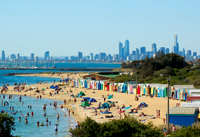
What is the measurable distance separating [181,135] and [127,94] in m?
30.3

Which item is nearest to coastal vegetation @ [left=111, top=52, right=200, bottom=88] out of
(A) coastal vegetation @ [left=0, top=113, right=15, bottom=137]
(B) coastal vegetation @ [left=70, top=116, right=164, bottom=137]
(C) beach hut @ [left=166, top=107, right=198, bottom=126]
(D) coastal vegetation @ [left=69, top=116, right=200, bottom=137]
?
(C) beach hut @ [left=166, top=107, right=198, bottom=126]

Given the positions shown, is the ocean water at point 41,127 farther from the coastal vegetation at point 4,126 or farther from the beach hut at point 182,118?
the coastal vegetation at point 4,126

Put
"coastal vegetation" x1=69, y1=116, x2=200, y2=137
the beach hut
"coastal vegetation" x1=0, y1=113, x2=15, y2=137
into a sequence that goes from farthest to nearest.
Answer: the beach hut < "coastal vegetation" x1=0, y1=113, x2=15, y2=137 < "coastal vegetation" x1=69, y1=116, x2=200, y2=137

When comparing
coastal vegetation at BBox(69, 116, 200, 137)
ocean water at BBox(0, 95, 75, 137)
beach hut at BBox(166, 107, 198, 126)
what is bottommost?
ocean water at BBox(0, 95, 75, 137)

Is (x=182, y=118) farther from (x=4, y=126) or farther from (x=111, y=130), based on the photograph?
(x=4, y=126)

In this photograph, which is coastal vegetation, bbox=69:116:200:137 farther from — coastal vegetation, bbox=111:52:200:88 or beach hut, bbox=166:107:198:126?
coastal vegetation, bbox=111:52:200:88

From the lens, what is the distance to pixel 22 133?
23.7 metres

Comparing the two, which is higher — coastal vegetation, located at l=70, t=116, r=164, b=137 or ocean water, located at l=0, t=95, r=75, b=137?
coastal vegetation, located at l=70, t=116, r=164, b=137

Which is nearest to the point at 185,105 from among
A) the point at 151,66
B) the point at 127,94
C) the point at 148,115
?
the point at 148,115

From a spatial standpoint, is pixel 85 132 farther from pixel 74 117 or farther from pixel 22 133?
pixel 74 117

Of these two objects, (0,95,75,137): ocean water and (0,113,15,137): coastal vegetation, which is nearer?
(0,113,15,137): coastal vegetation

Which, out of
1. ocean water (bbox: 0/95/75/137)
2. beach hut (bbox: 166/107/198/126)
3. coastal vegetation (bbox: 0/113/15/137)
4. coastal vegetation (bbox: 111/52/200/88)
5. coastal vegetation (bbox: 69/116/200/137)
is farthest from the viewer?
coastal vegetation (bbox: 111/52/200/88)

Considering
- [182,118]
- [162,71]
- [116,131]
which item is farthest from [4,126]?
[162,71]

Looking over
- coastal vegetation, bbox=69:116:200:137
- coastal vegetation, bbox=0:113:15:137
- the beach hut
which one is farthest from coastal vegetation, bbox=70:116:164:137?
the beach hut
